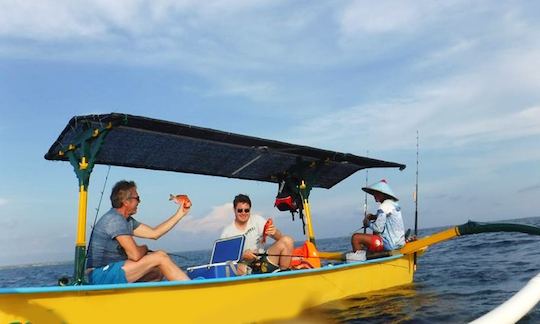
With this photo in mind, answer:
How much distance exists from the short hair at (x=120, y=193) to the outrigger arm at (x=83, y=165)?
1.88 ft

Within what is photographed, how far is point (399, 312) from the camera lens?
7883 millimetres

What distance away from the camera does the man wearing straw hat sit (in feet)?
33.7

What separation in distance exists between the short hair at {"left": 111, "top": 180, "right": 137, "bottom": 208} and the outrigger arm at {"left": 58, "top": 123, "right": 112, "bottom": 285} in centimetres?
57

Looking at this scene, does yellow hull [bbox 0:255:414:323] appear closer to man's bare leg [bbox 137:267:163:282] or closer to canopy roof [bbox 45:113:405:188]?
man's bare leg [bbox 137:267:163:282]

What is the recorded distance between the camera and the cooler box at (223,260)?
751 centimetres

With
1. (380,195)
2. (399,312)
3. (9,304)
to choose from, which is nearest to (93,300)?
(9,304)

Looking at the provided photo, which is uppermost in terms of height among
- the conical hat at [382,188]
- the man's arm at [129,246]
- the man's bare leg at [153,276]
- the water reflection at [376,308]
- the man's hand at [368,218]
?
the conical hat at [382,188]

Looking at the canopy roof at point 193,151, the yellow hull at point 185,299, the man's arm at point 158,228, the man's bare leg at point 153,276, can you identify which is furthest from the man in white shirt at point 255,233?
the man's bare leg at point 153,276

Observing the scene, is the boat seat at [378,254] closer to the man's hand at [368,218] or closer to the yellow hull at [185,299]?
the man's hand at [368,218]

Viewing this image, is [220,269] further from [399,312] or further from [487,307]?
[487,307]

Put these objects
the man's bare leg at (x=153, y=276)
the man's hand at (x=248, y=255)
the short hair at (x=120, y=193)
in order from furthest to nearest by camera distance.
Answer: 1. the man's hand at (x=248, y=255)
2. the man's bare leg at (x=153, y=276)
3. the short hair at (x=120, y=193)

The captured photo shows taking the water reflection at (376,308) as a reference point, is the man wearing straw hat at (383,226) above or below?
above

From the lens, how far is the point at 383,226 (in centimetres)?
1055

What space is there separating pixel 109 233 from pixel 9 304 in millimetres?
1633
